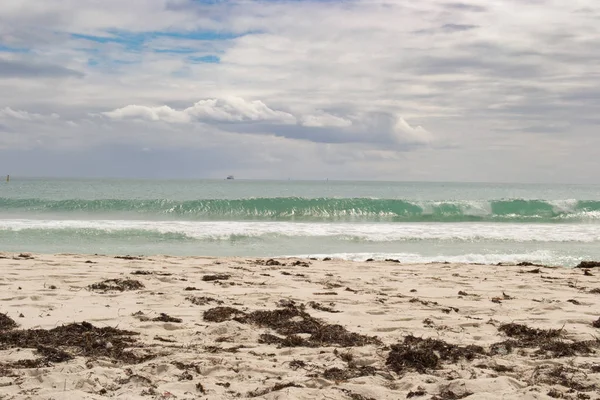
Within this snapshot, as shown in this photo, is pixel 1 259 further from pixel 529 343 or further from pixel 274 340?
pixel 529 343

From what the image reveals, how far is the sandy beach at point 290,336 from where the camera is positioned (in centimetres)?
402

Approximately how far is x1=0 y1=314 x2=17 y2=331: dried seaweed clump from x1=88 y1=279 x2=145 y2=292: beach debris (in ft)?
5.56

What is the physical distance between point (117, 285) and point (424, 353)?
4.32m

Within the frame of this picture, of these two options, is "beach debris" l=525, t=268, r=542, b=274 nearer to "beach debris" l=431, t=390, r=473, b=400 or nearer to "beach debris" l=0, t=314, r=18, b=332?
"beach debris" l=431, t=390, r=473, b=400

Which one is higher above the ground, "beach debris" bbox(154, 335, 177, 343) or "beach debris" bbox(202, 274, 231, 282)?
"beach debris" bbox(202, 274, 231, 282)

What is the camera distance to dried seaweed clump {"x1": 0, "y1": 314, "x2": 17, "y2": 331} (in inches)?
207

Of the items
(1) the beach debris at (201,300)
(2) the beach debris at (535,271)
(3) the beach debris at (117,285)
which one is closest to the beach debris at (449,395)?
(1) the beach debris at (201,300)

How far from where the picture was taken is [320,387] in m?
4.03

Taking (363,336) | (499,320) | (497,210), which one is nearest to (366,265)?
(499,320)

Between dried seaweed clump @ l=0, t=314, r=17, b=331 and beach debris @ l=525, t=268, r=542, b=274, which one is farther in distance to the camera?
beach debris @ l=525, t=268, r=542, b=274

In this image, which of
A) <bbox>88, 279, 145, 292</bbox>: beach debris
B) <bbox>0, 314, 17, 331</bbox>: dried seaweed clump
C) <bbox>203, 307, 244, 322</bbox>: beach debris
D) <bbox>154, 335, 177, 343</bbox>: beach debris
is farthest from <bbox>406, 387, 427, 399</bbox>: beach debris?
<bbox>88, 279, 145, 292</bbox>: beach debris

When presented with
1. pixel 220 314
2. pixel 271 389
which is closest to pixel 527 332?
pixel 271 389

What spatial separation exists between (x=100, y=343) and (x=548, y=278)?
711cm

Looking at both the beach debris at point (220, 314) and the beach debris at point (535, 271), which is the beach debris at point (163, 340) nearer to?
the beach debris at point (220, 314)
